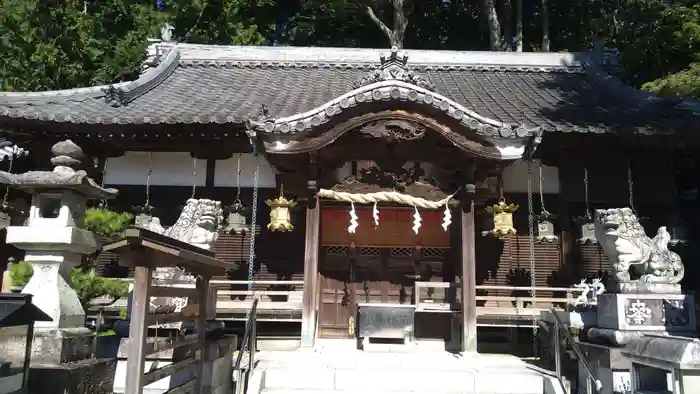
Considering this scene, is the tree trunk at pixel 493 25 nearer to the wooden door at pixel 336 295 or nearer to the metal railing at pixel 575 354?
the wooden door at pixel 336 295

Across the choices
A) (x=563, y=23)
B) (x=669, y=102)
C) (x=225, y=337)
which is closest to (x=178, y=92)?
(x=225, y=337)

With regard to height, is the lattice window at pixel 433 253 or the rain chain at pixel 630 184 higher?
the rain chain at pixel 630 184

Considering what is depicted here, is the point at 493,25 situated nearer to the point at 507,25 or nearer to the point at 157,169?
the point at 507,25

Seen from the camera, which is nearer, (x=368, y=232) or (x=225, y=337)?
(x=225, y=337)

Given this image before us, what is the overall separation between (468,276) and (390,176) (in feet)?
8.08

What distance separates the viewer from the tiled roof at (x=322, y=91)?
10766mm

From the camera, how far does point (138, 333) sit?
505 centimetres

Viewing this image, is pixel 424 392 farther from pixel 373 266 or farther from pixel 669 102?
pixel 669 102

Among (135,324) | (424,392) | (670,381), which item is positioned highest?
(135,324)

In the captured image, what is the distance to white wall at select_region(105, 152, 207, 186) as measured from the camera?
12.2 meters

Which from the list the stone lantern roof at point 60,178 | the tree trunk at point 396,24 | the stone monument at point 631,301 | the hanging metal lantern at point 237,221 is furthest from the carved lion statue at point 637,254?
the tree trunk at point 396,24

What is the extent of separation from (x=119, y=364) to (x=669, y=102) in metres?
12.4

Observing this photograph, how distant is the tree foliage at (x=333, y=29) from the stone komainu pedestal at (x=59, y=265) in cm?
1235

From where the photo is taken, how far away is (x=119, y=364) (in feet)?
22.6
